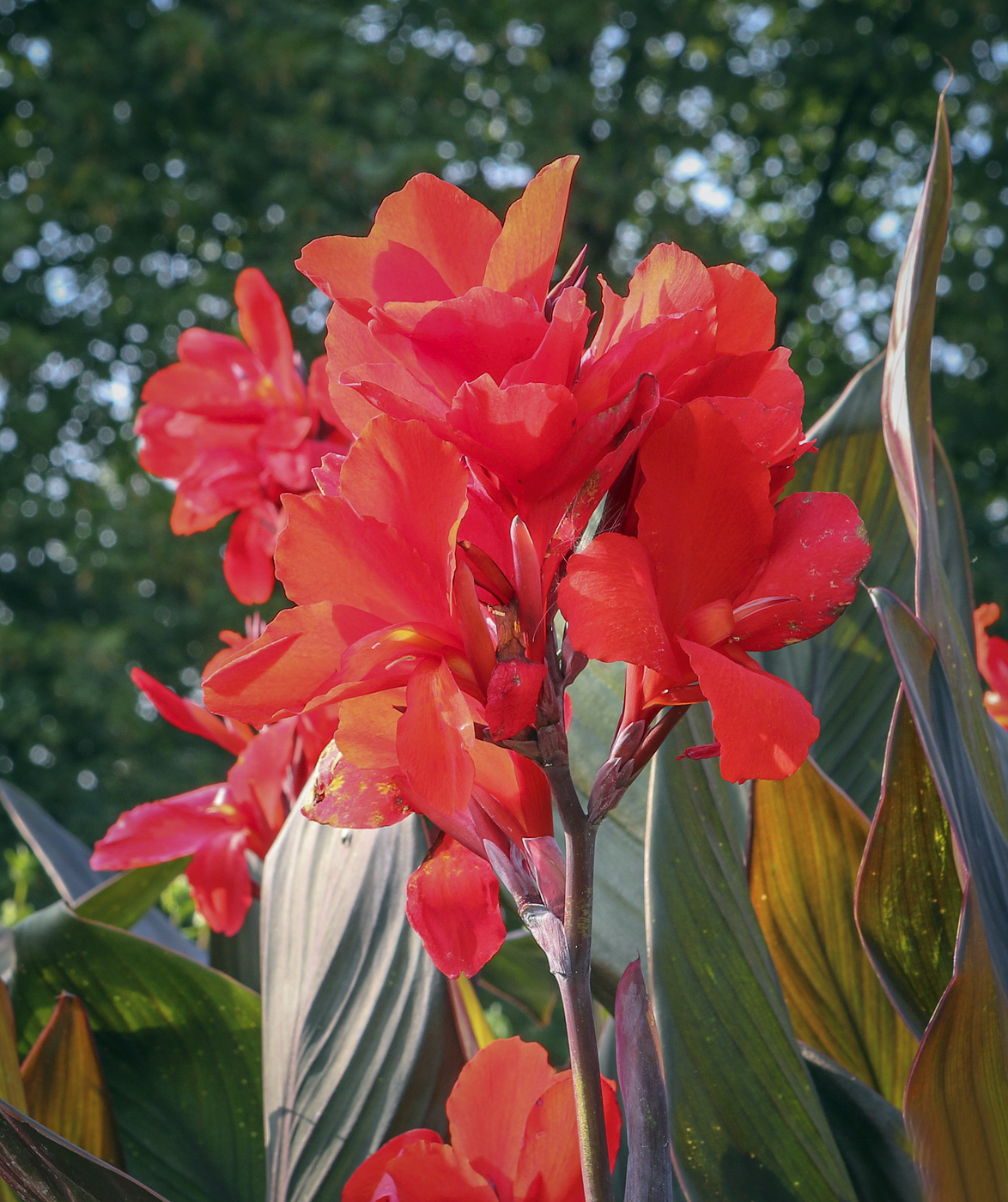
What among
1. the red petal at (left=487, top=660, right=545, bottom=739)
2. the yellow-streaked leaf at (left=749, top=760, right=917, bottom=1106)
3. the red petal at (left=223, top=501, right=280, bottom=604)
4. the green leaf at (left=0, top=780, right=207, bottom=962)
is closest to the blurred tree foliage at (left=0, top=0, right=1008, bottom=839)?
the green leaf at (left=0, top=780, right=207, bottom=962)

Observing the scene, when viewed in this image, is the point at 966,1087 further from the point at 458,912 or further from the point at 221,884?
A: the point at 221,884

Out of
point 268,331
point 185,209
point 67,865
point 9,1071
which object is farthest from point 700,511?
point 185,209

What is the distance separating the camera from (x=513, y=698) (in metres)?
0.27

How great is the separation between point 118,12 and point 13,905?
3.21 m

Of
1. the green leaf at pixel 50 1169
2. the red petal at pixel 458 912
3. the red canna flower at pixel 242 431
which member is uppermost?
the red canna flower at pixel 242 431

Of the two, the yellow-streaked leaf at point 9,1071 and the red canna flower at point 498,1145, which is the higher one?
the yellow-streaked leaf at point 9,1071

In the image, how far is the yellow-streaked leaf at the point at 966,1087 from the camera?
0.32 m

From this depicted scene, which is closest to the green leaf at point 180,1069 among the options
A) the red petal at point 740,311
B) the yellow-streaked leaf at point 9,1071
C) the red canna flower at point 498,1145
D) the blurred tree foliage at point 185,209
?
the yellow-streaked leaf at point 9,1071

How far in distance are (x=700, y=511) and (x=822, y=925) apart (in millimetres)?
314

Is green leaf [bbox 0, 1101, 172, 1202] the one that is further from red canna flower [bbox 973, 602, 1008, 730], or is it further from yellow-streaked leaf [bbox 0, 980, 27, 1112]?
red canna flower [bbox 973, 602, 1008, 730]

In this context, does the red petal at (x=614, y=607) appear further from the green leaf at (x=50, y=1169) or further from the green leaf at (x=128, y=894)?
the green leaf at (x=128, y=894)

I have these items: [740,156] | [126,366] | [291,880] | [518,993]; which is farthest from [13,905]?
[740,156]

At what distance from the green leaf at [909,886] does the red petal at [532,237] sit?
211mm

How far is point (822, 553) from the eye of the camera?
29cm
